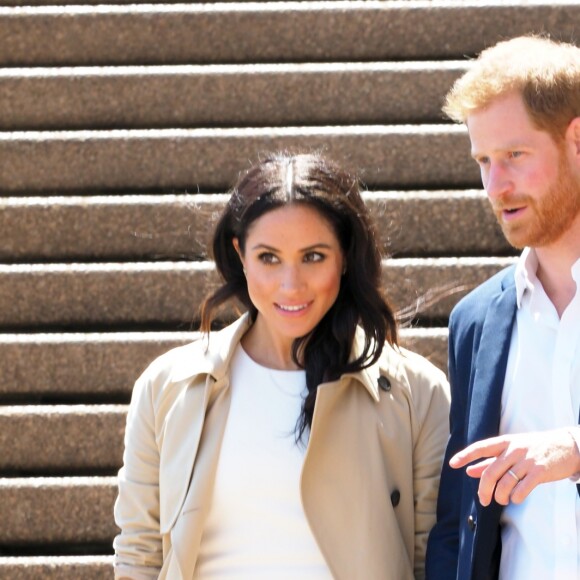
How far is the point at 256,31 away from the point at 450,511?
2.84 meters

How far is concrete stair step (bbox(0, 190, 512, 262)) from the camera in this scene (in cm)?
455

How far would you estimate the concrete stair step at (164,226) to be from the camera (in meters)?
4.55

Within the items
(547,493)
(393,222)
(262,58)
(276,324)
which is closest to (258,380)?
(276,324)

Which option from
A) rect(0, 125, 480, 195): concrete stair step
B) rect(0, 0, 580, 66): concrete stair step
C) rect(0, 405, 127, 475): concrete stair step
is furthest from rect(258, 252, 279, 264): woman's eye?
rect(0, 0, 580, 66): concrete stair step

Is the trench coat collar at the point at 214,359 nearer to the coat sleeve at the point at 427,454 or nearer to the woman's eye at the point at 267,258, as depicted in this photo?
the woman's eye at the point at 267,258

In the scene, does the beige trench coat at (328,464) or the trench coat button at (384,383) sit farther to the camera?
the trench coat button at (384,383)

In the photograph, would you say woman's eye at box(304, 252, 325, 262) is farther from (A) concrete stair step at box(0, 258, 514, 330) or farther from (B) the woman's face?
(A) concrete stair step at box(0, 258, 514, 330)

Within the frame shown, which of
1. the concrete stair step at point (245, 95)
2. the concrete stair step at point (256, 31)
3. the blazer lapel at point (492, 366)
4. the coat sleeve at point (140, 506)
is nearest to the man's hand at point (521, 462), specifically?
the blazer lapel at point (492, 366)

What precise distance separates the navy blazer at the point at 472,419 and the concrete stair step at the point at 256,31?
2425mm

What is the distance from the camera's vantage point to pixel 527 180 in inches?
102

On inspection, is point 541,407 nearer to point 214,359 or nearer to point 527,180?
point 527,180

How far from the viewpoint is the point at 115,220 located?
4.62 metres

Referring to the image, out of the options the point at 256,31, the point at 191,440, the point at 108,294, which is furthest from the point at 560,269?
the point at 256,31

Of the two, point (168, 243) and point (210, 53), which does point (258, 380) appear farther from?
point (210, 53)
